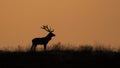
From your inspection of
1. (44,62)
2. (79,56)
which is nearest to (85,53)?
(79,56)

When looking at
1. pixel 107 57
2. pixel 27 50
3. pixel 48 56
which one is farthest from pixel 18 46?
pixel 107 57

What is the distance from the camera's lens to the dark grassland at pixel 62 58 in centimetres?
2928

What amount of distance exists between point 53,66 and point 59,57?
2.24 m

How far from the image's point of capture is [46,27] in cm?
3825

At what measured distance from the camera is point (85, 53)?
1268 inches

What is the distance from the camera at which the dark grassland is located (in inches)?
1153

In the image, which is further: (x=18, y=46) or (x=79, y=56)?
(x=18, y=46)

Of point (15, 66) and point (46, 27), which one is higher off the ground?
point (46, 27)

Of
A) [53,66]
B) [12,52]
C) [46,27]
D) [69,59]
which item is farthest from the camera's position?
[46,27]

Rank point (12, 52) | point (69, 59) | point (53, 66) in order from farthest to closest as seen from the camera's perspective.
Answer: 1. point (12, 52)
2. point (69, 59)
3. point (53, 66)

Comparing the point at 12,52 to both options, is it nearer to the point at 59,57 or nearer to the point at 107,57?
the point at 59,57

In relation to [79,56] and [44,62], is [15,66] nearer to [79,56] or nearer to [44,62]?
[44,62]

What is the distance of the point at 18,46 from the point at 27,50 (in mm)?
832

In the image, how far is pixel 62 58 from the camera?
30.7 meters
